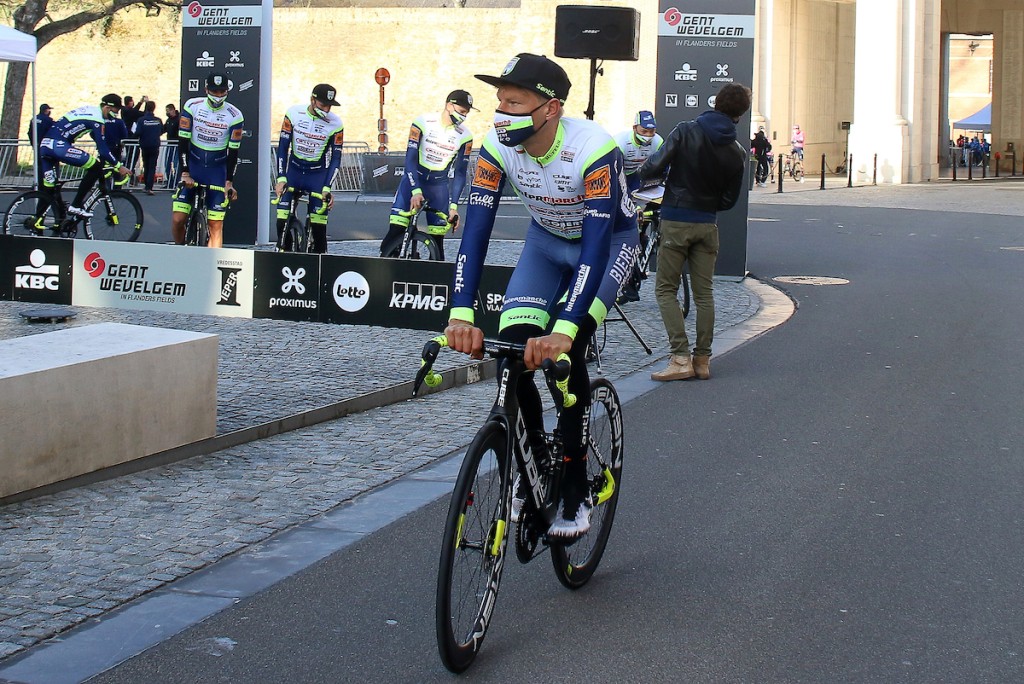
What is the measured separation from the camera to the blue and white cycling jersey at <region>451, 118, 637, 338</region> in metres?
4.74

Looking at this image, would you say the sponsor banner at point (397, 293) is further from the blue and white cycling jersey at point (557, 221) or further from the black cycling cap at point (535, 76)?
the black cycling cap at point (535, 76)

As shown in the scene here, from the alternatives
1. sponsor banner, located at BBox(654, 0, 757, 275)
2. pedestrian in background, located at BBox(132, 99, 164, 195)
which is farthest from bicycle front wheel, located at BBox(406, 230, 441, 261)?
pedestrian in background, located at BBox(132, 99, 164, 195)

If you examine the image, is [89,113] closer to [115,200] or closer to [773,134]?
[115,200]

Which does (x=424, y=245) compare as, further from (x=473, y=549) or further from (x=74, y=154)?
(x=473, y=549)

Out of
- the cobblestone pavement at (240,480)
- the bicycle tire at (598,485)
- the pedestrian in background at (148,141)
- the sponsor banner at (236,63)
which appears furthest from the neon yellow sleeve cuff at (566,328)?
the pedestrian in background at (148,141)

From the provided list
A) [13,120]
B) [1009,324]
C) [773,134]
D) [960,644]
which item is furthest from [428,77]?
[960,644]

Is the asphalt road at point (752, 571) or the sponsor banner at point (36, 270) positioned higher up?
the sponsor banner at point (36, 270)

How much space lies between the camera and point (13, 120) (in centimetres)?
3731

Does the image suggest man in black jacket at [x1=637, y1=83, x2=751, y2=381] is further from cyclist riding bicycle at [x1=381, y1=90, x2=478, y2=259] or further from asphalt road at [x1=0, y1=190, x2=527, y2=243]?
asphalt road at [x1=0, y1=190, x2=527, y2=243]

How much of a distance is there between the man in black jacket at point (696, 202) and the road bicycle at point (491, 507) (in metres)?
5.08

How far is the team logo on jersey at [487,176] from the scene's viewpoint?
4.93 m

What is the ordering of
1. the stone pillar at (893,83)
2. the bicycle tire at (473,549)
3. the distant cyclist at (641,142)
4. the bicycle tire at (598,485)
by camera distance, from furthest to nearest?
the stone pillar at (893,83) < the distant cyclist at (641,142) < the bicycle tire at (598,485) < the bicycle tire at (473,549)

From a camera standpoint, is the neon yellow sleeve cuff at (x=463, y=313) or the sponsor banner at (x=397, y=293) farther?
the sponsor banner at (x=397, y=293)

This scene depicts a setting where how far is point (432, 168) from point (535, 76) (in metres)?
9.63
